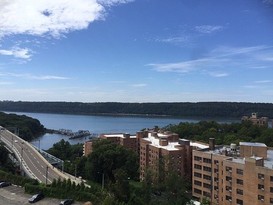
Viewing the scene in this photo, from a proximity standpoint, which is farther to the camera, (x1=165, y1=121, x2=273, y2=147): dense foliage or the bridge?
(x1=165, y1=121, x2=273, y2=147): dense foliage

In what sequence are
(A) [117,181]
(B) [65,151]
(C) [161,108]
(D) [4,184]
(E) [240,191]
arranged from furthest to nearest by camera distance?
(C) [161,108] → (B) [65,151] → (E) [240,191] → (D) [4,184] → (A) [117,181]

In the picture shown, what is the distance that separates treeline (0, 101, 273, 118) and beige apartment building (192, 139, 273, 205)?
96.7 meters

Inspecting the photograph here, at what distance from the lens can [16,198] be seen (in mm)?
17453

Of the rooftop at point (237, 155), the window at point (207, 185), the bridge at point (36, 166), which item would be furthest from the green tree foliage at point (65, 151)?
the rooftop at point (237, 155)

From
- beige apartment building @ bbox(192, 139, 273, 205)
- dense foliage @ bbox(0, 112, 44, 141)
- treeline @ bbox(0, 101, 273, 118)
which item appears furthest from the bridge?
treeline @ bbox(0, 101, 273, 118)

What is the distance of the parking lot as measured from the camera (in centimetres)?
1669

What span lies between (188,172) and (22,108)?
529 ft

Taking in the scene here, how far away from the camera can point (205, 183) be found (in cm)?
2414

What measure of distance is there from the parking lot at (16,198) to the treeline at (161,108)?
106 m

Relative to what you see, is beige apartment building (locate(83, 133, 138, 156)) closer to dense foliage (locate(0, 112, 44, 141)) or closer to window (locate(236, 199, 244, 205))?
window (locate(236, 199, 244, 205))

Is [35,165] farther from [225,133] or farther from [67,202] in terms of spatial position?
[225,133]

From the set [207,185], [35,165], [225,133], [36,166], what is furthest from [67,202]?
[225,133]

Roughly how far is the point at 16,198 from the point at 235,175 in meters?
11.6

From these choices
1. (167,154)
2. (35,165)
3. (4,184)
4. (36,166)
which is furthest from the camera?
(35,165)
